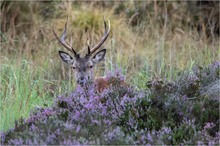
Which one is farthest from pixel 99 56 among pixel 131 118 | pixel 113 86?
pixel 131 118

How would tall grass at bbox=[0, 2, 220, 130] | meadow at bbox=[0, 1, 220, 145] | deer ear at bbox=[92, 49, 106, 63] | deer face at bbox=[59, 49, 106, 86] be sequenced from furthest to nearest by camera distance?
deer ear at bbox=[92, 49, 106, 63] < deer face at bbox=[59, 49, 106, 86] < tall grass at bbox=[0, 2, 220, 130] < meadow at bbox=[0, 1, 220, 145]

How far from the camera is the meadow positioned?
14.9 feet

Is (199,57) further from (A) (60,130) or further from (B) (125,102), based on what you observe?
(A) (60,130)

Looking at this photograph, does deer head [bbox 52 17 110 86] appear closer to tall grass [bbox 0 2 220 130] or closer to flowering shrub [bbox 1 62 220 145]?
tall grass [bbox 0 2 220 130]

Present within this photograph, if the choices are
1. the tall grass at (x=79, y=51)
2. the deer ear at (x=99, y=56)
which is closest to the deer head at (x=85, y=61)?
the deer ear at (x=99, y=56)

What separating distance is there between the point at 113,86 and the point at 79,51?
552 cm

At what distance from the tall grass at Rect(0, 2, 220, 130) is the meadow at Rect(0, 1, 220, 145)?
0.06 feet

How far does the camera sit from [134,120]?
4.91 meters

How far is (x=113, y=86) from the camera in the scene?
5.95m

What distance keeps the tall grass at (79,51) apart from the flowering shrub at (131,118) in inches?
24.5

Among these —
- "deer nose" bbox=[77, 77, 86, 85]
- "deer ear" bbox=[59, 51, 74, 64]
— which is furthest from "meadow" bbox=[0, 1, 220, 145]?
"deer ear" bbox=[59, 51, 74, 64]

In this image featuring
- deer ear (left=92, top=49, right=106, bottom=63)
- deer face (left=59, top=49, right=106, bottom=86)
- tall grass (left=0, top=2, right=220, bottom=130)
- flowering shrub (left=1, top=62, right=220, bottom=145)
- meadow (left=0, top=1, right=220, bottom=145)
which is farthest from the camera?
deer ear (left=92, top=49, right=106, bottom=63)

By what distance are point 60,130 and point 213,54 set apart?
18.6 feet

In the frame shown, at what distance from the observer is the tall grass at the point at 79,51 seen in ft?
26.6
